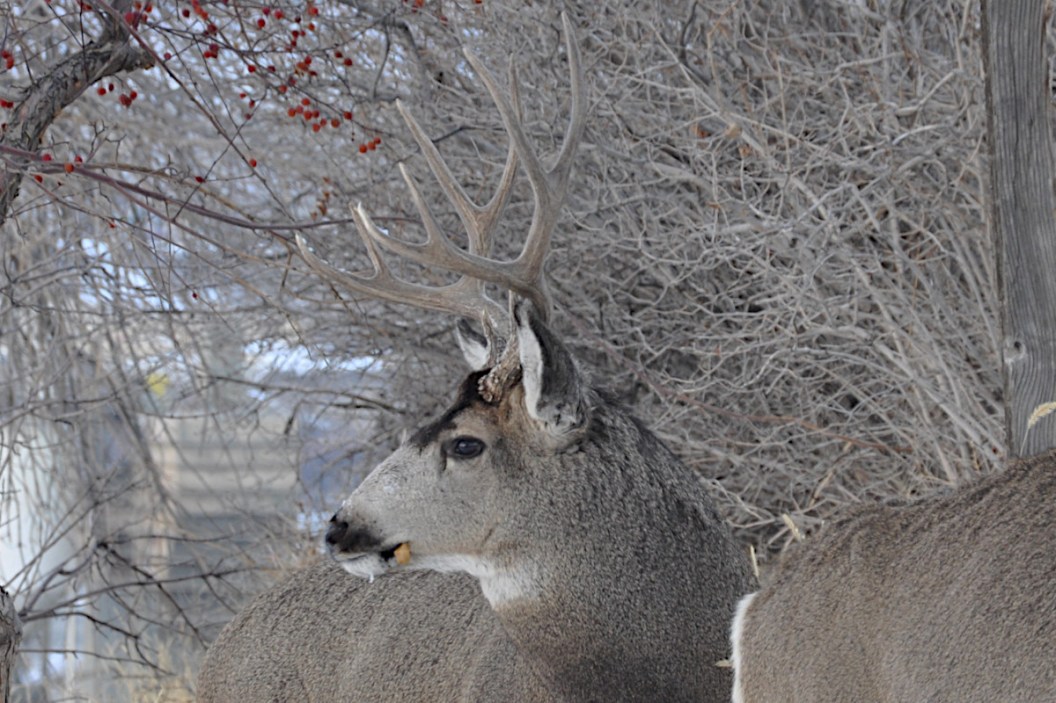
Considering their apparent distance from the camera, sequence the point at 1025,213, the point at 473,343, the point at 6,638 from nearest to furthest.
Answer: the point at 1025,213
the point at 473,343
the point at 6,638

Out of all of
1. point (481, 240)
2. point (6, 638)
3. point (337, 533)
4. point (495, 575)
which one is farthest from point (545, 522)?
point (6, 638)

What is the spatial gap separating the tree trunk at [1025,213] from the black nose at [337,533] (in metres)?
→ 1.95

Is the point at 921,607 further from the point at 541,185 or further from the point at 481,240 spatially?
the point at 481,240

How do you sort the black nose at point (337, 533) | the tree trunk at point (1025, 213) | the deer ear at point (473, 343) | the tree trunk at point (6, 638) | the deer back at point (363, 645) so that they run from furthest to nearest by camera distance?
1. the tree trunk at point (6, 638)
2. the deer ear at point (473, 343)
3. the deer back at point (363, 645)
4. the black nose at point (337, 533)
5. the tree trunk at point (1025, 213)

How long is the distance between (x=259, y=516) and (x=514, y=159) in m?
5.65

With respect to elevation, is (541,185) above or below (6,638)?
above

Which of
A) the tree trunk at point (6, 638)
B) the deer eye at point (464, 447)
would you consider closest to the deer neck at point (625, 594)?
the deer eye at point (464, 447)

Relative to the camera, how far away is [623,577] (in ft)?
15.0

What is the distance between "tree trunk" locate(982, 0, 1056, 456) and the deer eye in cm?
156

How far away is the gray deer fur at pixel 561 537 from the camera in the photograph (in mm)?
4516

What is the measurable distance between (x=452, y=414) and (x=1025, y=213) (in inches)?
70.1

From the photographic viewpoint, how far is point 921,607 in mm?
3020

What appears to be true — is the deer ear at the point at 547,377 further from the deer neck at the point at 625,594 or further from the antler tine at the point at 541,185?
the antler tine at the point at 541,185

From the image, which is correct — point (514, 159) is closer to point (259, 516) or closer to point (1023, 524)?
point (1023, 524)
